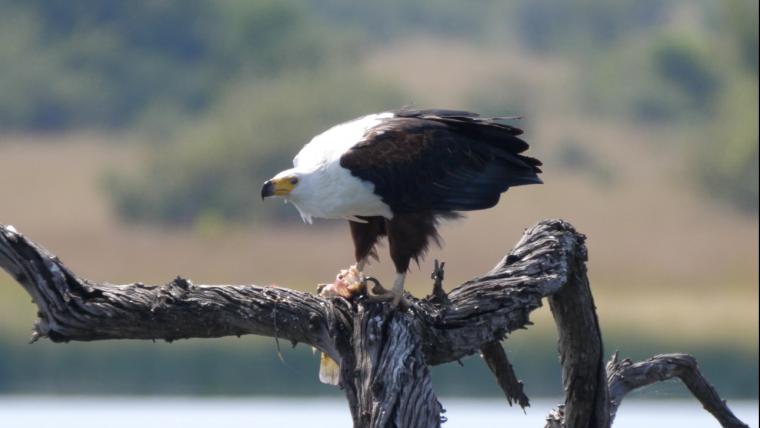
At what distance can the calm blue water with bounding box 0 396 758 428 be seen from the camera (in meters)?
14.7

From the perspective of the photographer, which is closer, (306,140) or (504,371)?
(504,371)

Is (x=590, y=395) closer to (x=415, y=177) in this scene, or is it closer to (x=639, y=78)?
(x=415, y=177)

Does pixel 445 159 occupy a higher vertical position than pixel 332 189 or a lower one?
higher

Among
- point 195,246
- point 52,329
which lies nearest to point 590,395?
point 52,329

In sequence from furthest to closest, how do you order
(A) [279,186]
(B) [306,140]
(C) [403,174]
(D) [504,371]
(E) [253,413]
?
(B) [306,140] < (E) [253,413] < (C) [403,174] < (A) [279,186] < (D) [504,371]

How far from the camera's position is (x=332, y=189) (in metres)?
6.50

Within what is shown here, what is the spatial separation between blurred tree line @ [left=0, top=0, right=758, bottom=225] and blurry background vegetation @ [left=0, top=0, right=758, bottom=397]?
0.20 feet

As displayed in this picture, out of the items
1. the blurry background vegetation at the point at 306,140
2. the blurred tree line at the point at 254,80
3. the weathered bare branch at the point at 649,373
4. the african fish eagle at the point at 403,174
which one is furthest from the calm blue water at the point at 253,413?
the blurred tree line at the point at 254,80

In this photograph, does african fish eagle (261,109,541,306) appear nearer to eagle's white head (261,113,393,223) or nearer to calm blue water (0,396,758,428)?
eagle's white head (261,113,393,223)

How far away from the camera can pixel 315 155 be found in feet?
22.0

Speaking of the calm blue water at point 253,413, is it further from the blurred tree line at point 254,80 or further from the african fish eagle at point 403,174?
the blurred tree line at point 254,80

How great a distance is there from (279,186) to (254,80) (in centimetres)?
2677

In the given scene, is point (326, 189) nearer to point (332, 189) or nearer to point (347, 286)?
point (332, 189)

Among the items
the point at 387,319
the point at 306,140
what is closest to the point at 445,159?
the point at 387,319
